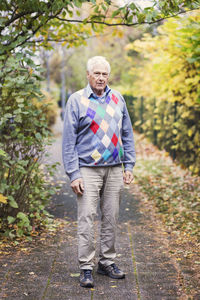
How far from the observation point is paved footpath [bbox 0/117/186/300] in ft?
12.3

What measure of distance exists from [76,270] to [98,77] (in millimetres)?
1946

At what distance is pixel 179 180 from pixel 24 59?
4.78m

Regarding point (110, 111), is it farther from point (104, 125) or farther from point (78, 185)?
point (78, 185)

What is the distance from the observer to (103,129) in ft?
12.8

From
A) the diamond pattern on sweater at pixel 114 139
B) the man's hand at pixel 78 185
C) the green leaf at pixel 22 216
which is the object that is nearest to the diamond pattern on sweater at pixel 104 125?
the diamond pattern on sweater at pixel 114 139

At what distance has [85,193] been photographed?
3.88 metres

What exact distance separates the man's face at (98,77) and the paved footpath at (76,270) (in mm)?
1827

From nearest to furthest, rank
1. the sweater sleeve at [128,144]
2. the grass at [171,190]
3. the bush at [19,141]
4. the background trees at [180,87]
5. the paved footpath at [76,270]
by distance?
1. the paved footpath at [76,270]
2. the sweater sleeve at [128,144]
3. the bush at [19,141]
4. the grass at [171,190]
5. the background trees at [180,87]

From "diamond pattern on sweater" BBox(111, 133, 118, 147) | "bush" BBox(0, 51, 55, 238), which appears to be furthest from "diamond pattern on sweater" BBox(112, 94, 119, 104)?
"bush" BBox(0, 51, 55, 238)

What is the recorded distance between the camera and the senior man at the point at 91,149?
3.85 meters

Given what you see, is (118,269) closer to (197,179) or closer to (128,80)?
(197,179)

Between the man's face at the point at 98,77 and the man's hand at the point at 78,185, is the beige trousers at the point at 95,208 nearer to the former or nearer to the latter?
the man's hand at the point at 78,185

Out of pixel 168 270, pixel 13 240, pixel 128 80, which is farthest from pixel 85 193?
pixel 128 80

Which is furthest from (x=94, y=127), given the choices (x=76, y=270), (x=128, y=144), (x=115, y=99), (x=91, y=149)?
(x=76, y=270)
